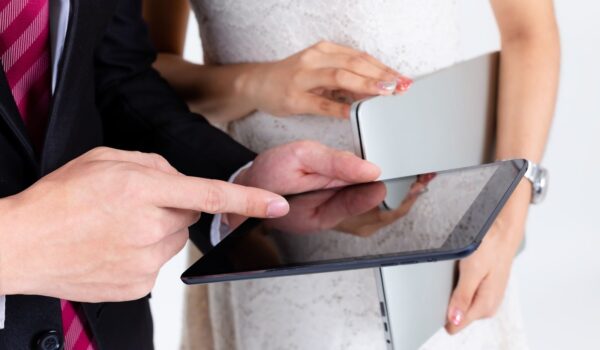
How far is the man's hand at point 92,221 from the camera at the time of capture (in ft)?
2.41

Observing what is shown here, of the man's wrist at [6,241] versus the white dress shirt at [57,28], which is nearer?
the man's wrist at [6,241]

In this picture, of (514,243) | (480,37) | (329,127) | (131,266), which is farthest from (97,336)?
(480,37)

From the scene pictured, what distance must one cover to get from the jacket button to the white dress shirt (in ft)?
0.94

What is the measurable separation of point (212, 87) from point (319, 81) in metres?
0.26

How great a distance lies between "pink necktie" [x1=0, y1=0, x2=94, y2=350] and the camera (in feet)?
2.95

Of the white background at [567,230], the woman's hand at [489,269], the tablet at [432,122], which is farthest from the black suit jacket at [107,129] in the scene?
the white background at [567,230]

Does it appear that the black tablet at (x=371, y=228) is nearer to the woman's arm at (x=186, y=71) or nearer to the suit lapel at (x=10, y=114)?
the suit lapel at (x=10, y=114)

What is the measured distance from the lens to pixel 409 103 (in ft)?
3.43

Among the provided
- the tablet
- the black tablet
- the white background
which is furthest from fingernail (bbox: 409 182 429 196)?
the white background

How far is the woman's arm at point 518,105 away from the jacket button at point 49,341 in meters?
0.54

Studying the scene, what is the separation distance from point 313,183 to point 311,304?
0.86 feet

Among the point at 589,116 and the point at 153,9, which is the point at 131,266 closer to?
the point at 153,9

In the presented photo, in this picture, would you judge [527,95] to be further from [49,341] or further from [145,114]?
[49,341]

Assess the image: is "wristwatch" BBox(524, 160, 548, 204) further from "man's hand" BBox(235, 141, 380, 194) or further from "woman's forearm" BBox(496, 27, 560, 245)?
"man's hand" BBox(235, 141, 380, 194)
